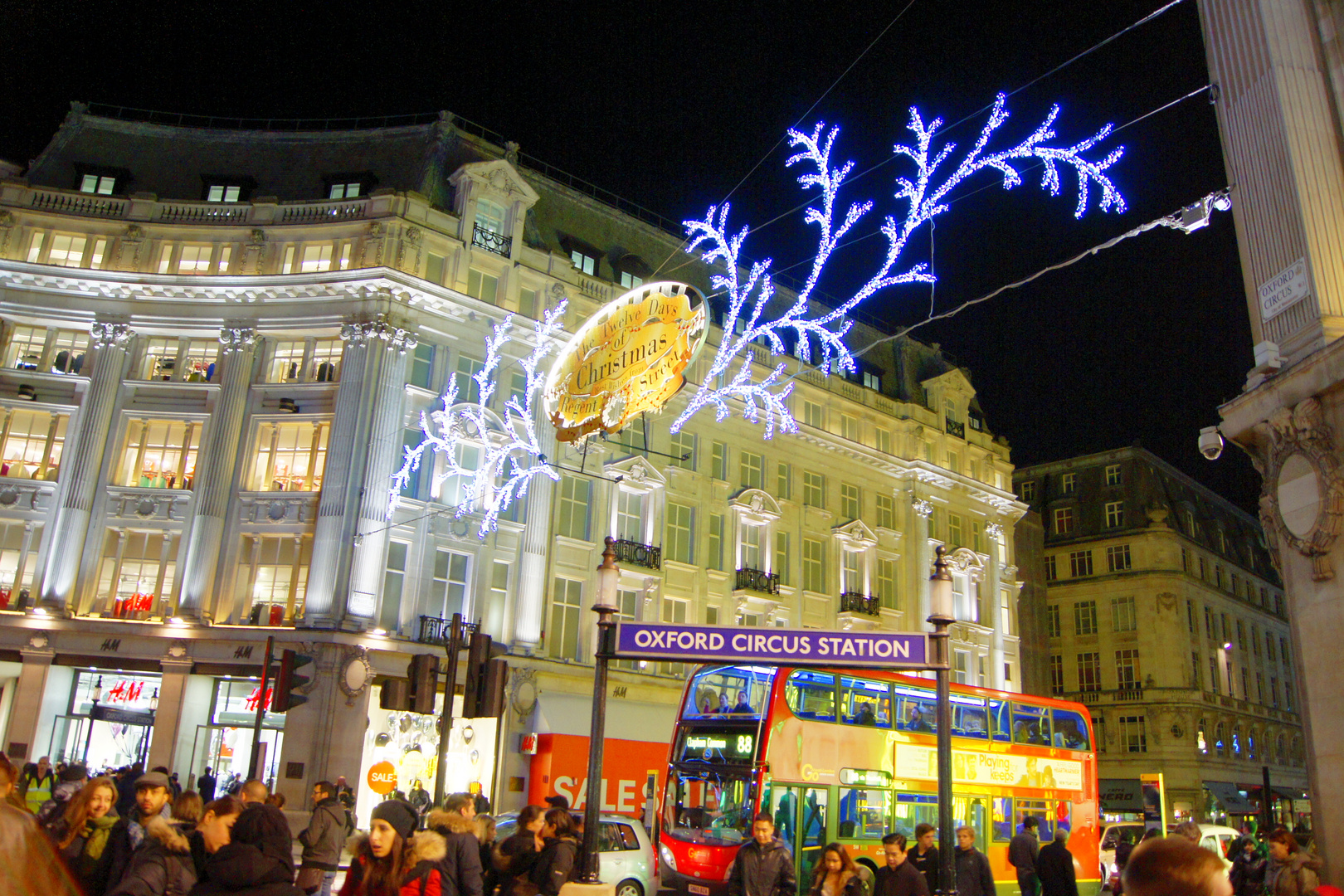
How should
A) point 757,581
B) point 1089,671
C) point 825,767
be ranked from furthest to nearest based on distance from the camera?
point 1089,671 → point 757,581 → point 825,767

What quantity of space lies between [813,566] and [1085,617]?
27.6 metres

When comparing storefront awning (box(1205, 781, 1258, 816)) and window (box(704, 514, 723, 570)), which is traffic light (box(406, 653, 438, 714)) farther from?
storefront awning (box(1205, 781, 1258, 816))

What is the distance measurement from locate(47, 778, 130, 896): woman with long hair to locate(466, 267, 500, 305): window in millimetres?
25376

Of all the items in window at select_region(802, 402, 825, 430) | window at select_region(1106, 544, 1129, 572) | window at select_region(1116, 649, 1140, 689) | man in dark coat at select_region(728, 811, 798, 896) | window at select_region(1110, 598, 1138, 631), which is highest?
window at select_region(802, 402, 825, 430)

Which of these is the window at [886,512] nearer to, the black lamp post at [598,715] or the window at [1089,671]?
the window at [1089,671]

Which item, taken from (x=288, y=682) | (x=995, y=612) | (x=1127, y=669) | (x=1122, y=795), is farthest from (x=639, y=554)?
(x=1127, y=669)

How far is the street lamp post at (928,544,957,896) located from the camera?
29.4 feet

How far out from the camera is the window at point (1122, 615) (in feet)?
183

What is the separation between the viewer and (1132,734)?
175ft

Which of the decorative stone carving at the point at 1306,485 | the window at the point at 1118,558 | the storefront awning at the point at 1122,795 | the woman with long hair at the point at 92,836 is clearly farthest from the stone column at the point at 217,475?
the window at the point at 1118,558

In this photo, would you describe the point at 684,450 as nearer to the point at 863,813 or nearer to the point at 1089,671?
the point at 863,813

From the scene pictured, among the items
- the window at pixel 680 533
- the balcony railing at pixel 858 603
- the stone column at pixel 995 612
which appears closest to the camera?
the window at pixel 680 533

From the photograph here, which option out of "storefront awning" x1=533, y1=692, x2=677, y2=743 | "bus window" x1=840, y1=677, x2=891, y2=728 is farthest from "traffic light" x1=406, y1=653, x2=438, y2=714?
"storefront awning" x1=533, y1=692, x2=677, y2=743

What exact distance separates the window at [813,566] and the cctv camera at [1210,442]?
25.2m
